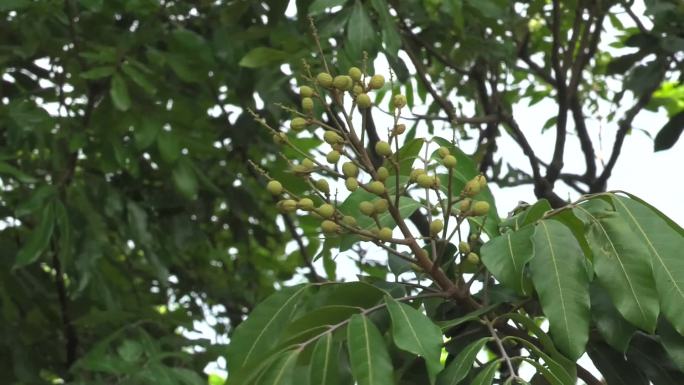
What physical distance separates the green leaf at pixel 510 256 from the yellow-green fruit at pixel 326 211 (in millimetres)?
170

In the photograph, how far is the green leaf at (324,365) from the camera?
4.19ft

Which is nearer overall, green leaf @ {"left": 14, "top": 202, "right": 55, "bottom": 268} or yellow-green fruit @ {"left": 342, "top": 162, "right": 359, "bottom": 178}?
yellow-green fruit @ {"left": 342, "top": 162, "right": 359, "bottom": 178}

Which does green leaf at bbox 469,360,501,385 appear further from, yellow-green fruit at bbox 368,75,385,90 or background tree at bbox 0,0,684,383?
background tree at bbox 0,0,684,383

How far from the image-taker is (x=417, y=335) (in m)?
1.24

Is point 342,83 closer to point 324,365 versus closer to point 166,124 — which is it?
point 324,365

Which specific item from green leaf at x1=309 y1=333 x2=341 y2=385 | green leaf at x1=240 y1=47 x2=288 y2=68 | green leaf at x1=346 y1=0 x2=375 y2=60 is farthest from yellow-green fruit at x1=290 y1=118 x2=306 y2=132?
green leaf at x1=240 y1=47 x2=288 y2=68

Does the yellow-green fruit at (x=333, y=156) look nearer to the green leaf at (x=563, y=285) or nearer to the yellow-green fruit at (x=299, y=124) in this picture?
the yellow-green fruit at (x=299, y=124)

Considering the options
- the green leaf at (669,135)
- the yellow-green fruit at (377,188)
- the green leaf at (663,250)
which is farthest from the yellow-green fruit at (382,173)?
the green leaf at (669,135)

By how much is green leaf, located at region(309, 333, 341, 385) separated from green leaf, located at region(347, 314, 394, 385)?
0.14ft

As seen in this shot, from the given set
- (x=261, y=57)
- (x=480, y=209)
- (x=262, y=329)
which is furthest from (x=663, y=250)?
(x=261, y=57)

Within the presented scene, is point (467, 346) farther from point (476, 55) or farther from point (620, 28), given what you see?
point (620, 28)

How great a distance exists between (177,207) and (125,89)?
0.62 m

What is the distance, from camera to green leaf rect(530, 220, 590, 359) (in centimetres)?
124

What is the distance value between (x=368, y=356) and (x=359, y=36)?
989 mm
